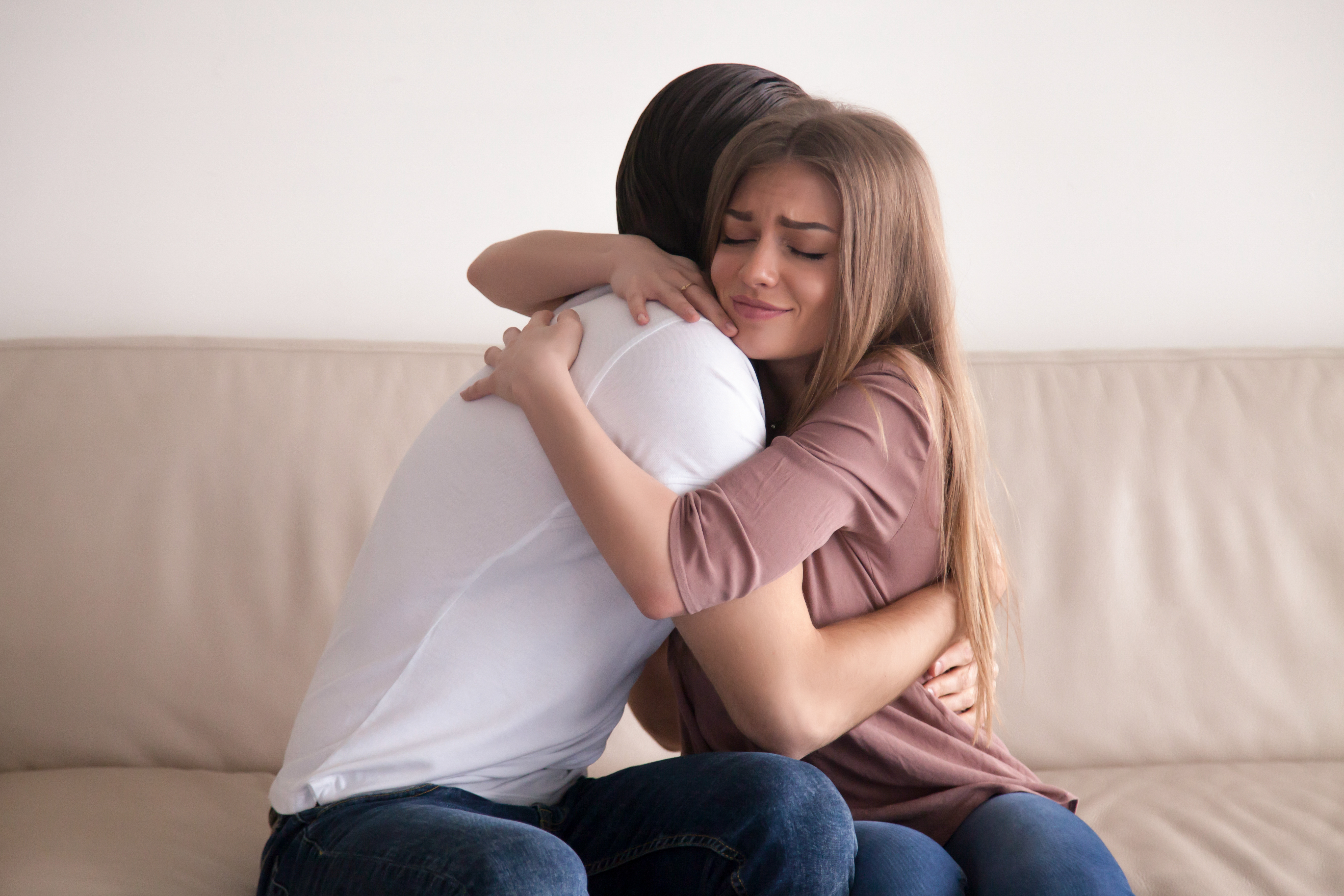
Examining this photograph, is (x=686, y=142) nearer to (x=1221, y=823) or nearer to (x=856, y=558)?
(x=856, y=558)

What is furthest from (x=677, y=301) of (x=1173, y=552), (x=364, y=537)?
(x=1173, y=552)

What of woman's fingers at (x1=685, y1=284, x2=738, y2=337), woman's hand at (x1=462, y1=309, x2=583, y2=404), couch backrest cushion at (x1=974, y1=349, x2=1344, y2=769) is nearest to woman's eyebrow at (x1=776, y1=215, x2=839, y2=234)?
woman's fingers at (x1=685, y1=284, x2=738, y2=337)

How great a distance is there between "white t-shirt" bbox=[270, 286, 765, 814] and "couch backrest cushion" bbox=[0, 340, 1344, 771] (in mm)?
659

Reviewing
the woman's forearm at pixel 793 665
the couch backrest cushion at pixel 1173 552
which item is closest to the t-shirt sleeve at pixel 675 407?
the woman's forearm at pixel 793 665

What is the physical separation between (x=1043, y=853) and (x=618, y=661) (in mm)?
409

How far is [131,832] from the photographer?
1103 mm

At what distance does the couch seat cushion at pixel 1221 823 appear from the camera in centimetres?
114

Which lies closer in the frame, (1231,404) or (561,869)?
(561,869)

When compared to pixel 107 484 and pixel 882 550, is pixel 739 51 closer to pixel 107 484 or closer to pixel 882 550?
pixel 882 550

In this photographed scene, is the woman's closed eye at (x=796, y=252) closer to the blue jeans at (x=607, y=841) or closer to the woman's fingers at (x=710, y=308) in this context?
the woman's fingers at (x=710, y=308)

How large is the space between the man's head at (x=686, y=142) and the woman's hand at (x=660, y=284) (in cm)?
6

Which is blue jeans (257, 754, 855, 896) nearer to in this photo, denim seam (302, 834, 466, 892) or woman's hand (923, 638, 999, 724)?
denim seam (302, 834, 466, 892)

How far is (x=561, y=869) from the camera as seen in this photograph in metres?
0.69

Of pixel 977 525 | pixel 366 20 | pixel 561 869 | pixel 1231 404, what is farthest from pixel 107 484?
pixel 1231 404
